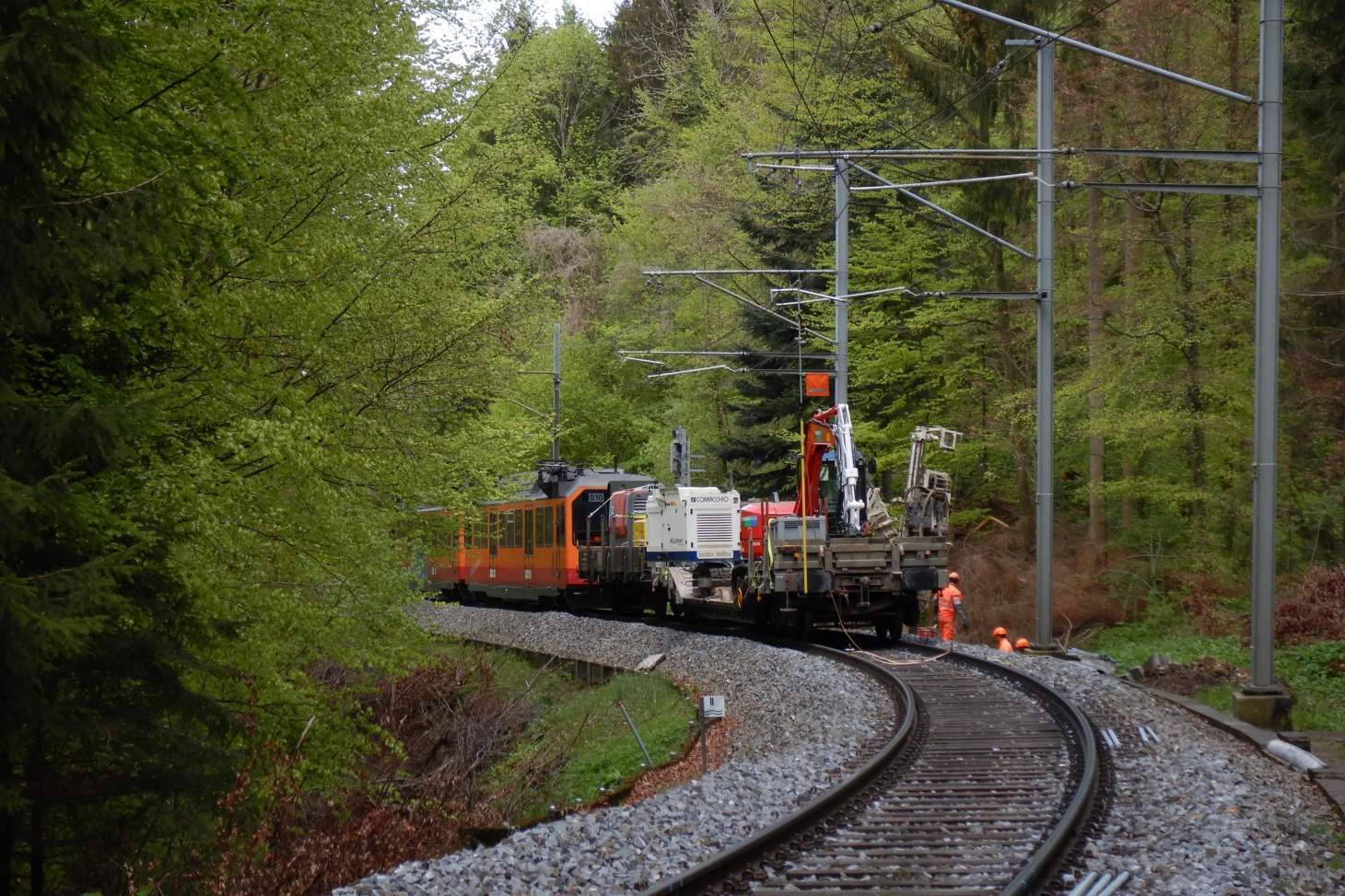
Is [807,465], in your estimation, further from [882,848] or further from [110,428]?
[110,428]

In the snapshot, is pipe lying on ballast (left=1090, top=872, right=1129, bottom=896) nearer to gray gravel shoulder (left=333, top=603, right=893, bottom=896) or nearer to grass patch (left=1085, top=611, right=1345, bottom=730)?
gray gravel shoulder (left=333, top=603, right=893, bottom=896)

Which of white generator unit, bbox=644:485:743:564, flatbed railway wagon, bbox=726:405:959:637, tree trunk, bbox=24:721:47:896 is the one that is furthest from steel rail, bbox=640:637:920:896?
white generator unit, bbox=644:485:743:564

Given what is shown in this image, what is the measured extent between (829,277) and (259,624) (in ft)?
84.7

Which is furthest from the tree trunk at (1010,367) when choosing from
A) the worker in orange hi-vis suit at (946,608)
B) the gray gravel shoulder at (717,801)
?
the gray gravel shoulder at (717,801)

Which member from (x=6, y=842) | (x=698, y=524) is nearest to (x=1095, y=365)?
(x=698, y=524)

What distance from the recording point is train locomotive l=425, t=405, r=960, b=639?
19406 mm

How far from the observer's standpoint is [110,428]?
6598 millimetres

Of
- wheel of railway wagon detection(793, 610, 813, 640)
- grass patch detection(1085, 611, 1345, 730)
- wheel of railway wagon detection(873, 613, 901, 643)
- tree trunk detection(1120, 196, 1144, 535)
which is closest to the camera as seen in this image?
grass patch detection(1085, 611, 1345, 730)

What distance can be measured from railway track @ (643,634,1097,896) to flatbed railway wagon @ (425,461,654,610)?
16.3 meters

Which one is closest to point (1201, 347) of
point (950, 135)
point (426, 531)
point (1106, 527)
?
point (1106, 527)

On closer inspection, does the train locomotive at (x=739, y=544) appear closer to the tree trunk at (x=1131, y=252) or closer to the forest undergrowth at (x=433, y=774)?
the forest undergrowth at (x=433, y=774)

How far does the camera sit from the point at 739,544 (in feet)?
79.8

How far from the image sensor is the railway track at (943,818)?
24.4 feet

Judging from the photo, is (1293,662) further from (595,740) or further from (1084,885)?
(1084,885)
